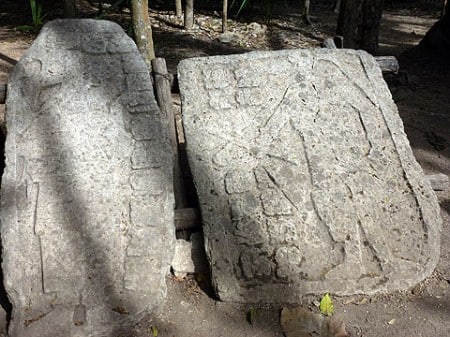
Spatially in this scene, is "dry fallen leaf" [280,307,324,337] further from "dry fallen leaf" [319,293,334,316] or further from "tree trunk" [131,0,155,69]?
"tree trunk" [131,0,155,69]

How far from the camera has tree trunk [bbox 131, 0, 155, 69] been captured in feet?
10.6

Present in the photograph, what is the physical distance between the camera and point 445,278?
2064 millimetres

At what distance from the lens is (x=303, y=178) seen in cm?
207

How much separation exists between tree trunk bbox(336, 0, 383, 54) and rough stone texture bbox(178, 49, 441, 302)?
74.8 inches

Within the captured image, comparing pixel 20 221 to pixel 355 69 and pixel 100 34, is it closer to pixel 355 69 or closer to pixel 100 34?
pixel 100 34

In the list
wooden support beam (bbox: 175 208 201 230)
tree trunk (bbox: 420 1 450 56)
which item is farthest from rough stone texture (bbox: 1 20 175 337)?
tree trunk (bbox: 420 1 450 56)

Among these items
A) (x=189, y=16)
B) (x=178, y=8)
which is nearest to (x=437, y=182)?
(x=189, y=16)

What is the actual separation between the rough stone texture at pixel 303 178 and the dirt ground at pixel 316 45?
101mm

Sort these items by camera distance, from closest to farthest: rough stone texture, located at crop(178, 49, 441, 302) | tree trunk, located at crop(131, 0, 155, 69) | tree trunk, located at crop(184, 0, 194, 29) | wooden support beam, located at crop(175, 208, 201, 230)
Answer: rough stone texture, located at crop(178, 49, 441, 302), wooden support beam, located at crop(175, 208, 201, 230), tree trunk, located at crop(131, 0, 155, 69), tree trunk, located at crop(184, 0, 194, 29)

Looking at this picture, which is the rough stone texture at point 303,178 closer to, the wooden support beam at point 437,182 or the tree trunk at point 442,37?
the wooden support beam at point 437,182

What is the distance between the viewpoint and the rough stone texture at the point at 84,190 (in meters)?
1.78

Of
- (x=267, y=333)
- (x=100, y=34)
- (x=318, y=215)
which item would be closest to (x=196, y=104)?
(x=100, y=34)

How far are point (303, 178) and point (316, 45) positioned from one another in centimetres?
390

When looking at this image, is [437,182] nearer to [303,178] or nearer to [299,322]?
[303,178]
